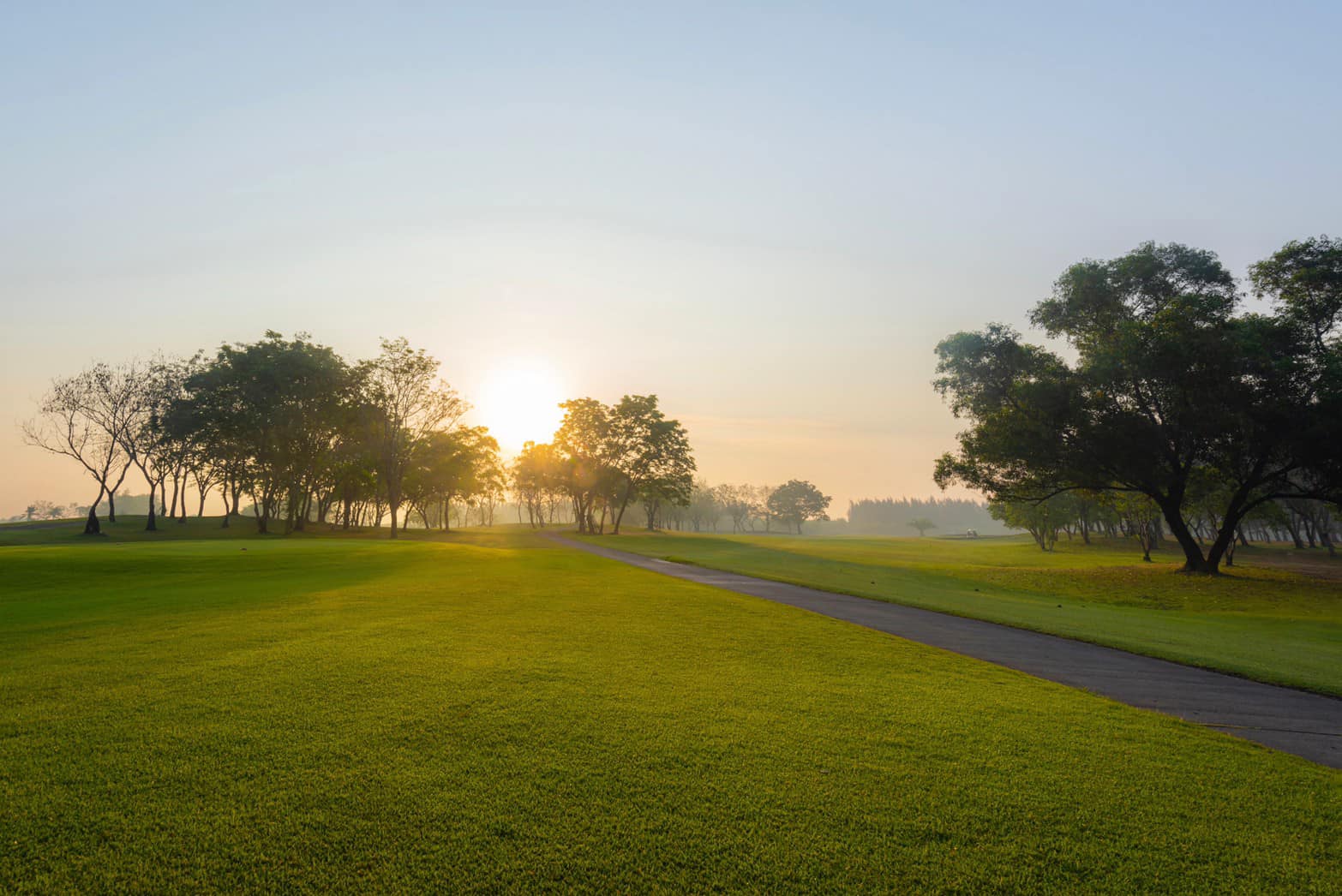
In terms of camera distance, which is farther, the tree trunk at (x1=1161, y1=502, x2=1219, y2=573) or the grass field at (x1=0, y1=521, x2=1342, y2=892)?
the tree trunk at (x1=1161, y1=502, x2=1219, y2=573)

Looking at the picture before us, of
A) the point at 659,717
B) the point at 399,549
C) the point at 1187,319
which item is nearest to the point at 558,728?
the point at 659,717

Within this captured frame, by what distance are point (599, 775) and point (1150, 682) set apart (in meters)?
9.18

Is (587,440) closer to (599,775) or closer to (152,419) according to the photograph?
(152,419)

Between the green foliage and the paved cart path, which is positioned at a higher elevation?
the green foliage

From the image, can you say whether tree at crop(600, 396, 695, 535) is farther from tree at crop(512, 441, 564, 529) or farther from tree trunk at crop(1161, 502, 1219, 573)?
tree trunk at crop(1161, 502, 1219, 573)

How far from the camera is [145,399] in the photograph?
59.7 meters

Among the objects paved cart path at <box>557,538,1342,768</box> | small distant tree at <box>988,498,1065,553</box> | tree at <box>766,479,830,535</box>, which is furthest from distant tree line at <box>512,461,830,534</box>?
paved cart path at <box>557,538,1342,768</box>

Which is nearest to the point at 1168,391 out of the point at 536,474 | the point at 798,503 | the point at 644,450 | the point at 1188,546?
the point at 1188,546

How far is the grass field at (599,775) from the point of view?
349cm

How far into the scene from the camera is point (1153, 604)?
2311 centimetres

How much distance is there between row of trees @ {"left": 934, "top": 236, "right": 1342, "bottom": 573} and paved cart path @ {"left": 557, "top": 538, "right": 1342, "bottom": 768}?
2094cm

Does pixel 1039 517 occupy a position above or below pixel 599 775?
below

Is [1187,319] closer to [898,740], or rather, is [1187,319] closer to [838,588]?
[838,588]

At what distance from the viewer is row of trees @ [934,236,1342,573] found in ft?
87.3
